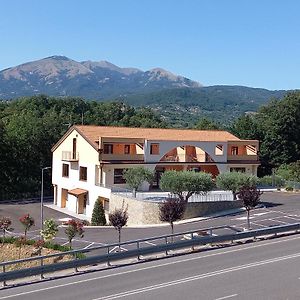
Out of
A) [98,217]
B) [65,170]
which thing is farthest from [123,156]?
[65,170]

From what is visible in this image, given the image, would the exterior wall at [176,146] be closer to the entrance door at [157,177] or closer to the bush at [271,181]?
the entrance door at [157,177]

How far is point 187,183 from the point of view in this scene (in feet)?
138

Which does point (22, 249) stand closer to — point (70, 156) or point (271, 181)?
point (70, 156)

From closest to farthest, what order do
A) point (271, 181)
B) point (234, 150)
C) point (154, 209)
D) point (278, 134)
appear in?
1. point (154, 209)
2. point (234, 150)
3. point (271, 181)
4. point (278, 134)

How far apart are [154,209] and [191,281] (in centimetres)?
2202

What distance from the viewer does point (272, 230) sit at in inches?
1220

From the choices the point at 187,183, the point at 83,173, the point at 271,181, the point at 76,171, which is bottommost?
the point at 271,181

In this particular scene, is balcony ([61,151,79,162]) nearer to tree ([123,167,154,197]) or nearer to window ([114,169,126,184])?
window ([114,169,126,184])

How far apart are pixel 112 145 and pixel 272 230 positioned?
22.7 m

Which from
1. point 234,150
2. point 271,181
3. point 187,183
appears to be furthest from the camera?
point 271,181

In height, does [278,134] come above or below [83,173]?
above

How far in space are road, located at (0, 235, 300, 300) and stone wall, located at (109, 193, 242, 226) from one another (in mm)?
15958

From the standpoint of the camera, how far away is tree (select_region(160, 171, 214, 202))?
4222 cm

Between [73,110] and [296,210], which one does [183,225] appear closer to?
[296,210]
